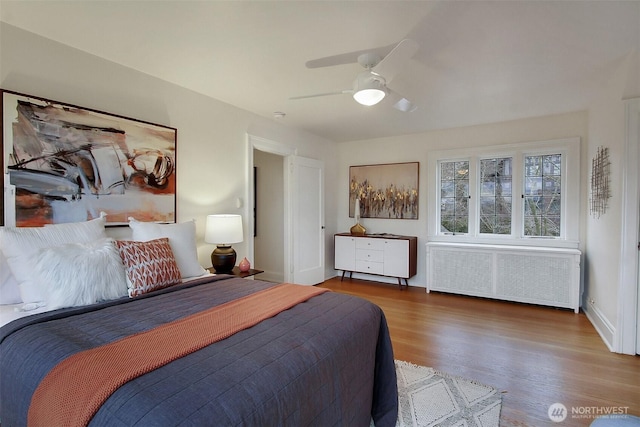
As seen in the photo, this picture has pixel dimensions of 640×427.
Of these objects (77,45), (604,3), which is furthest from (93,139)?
(604,3)

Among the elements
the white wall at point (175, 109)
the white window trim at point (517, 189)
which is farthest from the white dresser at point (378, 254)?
the white wall at point (175, 109)

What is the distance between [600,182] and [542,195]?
0.92 m

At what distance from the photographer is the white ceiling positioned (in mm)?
1875

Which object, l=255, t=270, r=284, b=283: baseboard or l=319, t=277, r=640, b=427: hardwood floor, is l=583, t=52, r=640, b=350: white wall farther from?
l=255, t=270, r=284, b=283: baseboard

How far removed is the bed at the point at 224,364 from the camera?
0.93 meters

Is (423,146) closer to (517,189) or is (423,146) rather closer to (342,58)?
(517,189)

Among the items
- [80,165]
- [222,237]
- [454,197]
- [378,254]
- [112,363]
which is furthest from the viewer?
[378,254]

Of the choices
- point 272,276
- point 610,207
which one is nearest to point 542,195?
point 610,207

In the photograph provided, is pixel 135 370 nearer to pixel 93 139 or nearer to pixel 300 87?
pixel 93 139

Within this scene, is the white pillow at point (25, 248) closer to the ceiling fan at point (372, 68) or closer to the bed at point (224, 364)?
the bed at point (224, 364)

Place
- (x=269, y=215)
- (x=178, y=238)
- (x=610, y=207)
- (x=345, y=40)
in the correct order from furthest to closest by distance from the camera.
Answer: (x=269, y=215)
(x=610, y=207)
(x=178, y=238)
(x=345, y=40)

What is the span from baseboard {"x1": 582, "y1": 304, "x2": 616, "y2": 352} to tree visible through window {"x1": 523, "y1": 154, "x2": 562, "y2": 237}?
1.02 m

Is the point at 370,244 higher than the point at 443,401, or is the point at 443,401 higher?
the point at 370,244

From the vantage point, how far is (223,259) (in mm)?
3082
